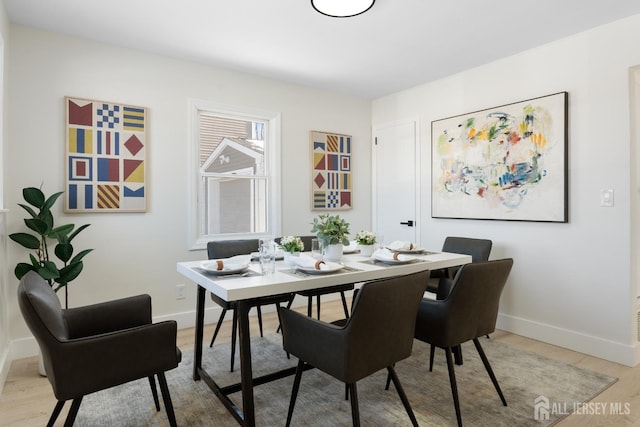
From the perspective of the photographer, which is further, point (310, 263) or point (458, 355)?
point (458, 355)

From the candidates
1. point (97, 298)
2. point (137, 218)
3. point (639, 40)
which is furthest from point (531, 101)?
point (97, 298)

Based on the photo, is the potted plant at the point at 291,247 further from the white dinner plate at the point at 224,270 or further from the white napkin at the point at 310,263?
the white dinner plate at the point at 224,270

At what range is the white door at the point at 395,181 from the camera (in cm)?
434

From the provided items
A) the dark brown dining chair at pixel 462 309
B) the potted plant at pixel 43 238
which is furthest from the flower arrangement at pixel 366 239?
the potted plant at pixel 43 238

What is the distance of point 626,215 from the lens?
2711mm

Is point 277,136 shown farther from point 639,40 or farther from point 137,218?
point 639,40

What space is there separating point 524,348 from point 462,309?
1503mm

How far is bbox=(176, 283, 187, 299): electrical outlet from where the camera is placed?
3520 mm

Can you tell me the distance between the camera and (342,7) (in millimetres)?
2408

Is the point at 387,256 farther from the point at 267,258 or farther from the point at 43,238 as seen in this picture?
the point at 43,238

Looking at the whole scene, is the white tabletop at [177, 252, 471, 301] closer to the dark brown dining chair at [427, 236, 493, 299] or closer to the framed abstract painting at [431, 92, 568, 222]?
the dark brown dining chair at [427, 236, 493, 299]

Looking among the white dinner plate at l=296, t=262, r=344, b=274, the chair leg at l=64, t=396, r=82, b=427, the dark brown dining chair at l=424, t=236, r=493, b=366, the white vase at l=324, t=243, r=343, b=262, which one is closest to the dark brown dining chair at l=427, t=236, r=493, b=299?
the dark brown dining chair at l=424, t=236, r=493, b=366

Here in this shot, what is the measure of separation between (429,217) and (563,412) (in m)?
2.33

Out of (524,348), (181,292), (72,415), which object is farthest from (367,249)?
(181,292)
